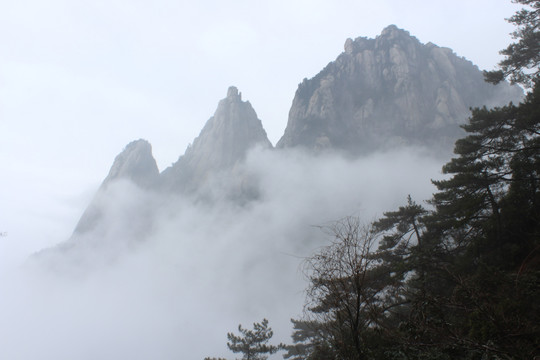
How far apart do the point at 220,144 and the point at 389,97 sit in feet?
214

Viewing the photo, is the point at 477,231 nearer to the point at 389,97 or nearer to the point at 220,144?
the point at 389,97

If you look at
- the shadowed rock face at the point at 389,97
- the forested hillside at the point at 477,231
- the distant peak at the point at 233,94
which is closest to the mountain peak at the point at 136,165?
the distant peak at the point at 233,94

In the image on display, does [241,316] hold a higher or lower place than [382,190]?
lower

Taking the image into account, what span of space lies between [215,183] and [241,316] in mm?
53215

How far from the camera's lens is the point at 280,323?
113 metres

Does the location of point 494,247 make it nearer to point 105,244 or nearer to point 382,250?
point 382,250

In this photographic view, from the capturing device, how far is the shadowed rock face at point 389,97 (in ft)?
364

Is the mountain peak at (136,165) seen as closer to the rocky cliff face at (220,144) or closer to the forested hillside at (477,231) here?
the rocky cliff face at (220,144)

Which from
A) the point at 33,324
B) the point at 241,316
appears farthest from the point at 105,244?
the point at 33,324

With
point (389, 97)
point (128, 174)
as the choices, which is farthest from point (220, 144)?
point (389, 97)

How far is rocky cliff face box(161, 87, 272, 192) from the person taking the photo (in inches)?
4796

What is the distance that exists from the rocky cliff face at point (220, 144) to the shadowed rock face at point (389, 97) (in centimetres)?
1532

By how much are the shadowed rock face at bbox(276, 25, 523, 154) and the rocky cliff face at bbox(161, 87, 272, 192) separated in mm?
15318

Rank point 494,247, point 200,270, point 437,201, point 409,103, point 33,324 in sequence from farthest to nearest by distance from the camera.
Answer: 1. point 33,324
2. point 200,270
3. point 409,103
4. point 437,201
5. point 494,247
